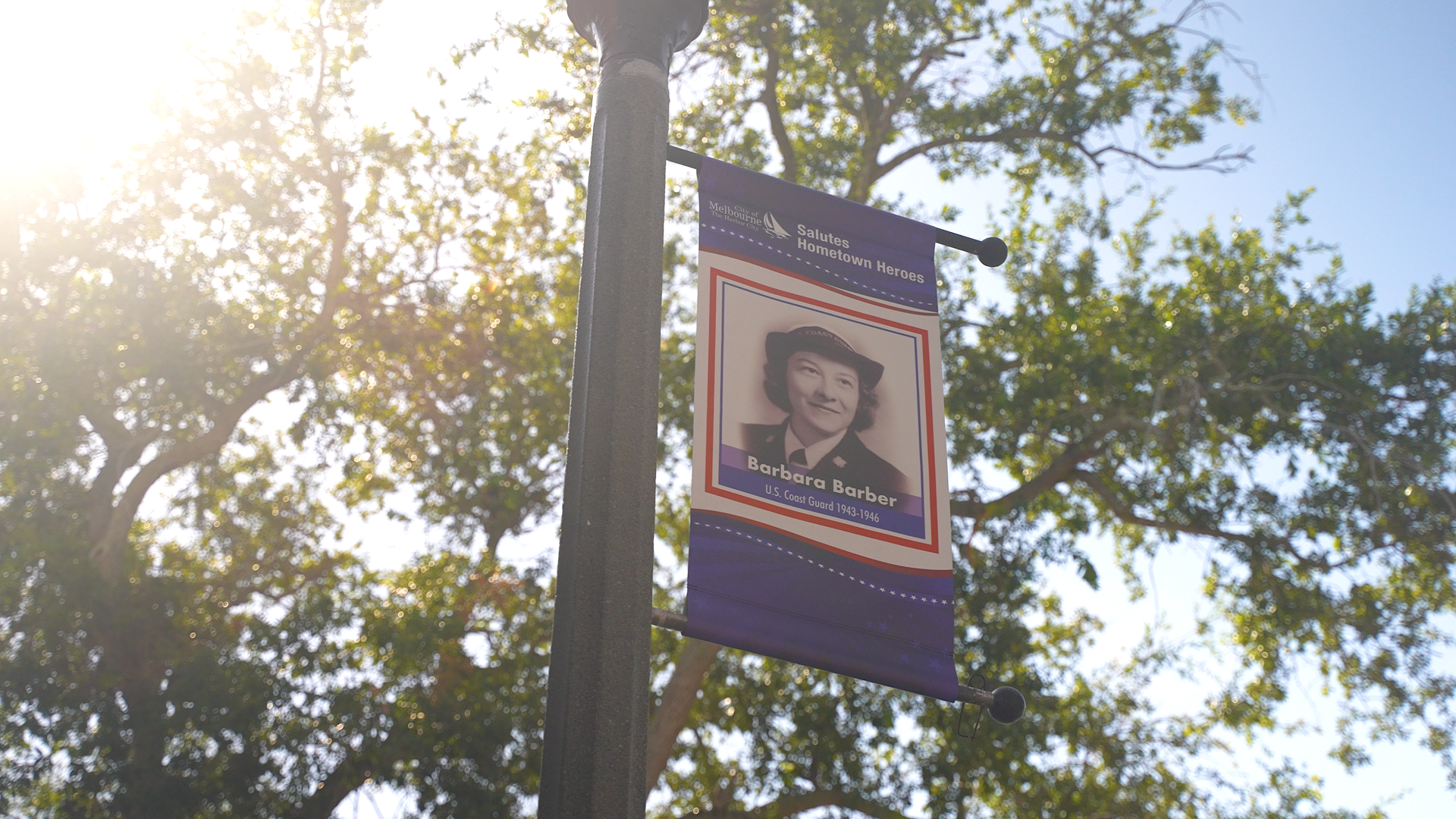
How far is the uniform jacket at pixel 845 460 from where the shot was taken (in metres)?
3.73

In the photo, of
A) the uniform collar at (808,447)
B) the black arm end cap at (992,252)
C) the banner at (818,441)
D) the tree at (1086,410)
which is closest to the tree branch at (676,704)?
the tree at (1086,410)

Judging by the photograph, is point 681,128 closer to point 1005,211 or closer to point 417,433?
point 1005,211

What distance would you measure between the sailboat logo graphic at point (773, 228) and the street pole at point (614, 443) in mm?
622

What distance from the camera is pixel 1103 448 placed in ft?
46.8

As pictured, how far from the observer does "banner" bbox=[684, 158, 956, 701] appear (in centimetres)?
353

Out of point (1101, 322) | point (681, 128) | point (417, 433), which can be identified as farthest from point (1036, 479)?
point (417, 433)

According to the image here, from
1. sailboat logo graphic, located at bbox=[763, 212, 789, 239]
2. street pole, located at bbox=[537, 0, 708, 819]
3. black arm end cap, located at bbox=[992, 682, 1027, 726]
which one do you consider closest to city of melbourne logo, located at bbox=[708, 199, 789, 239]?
sailboat logo graphic, located at bbox=[763, 212, 789, 239]

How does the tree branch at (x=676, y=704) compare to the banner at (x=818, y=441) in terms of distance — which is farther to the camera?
the tree branch at (x=676, y=704)

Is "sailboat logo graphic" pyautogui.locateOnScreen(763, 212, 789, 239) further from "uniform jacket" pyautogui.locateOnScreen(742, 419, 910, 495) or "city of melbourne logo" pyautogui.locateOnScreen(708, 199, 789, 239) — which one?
"uniform jacket" pyautogui.locateOnScreen(742, 419, 910, 495)

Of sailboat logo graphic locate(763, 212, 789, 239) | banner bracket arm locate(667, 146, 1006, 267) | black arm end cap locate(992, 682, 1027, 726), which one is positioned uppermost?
banner bracket arm locate(667, 146, 1006, 267)

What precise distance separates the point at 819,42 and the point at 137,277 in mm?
9882

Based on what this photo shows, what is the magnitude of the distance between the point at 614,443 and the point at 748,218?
143 cm

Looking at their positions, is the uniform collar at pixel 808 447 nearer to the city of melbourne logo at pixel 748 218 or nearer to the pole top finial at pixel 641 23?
the city of melbourne logo at pixel 748 218

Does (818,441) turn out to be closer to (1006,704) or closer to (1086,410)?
(1006,704)
